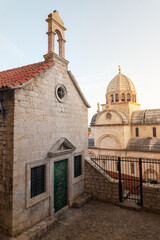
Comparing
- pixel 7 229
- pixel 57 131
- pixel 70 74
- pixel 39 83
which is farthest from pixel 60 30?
pixel 7 229

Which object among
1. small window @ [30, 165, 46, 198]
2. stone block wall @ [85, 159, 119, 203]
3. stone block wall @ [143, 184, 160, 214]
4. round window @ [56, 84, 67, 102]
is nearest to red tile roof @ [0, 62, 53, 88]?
round window @ [56, 84, 67, 102]

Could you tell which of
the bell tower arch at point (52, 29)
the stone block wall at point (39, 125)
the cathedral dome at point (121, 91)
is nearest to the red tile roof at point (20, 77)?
the stone block wall at point (39, 125)

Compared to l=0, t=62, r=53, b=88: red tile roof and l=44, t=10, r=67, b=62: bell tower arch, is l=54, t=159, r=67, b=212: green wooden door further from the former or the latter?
l=44, t=10, r=67, b=62: bell tower arch

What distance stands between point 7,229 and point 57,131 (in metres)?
4.22

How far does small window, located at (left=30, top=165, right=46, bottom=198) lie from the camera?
6266 mm

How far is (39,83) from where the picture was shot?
265 inches

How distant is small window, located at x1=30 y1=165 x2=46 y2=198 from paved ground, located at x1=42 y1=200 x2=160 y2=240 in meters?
1.57

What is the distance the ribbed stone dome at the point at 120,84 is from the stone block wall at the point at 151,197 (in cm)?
2015

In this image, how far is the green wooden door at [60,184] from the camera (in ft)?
24.3

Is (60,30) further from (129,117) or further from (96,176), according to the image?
(129,117)

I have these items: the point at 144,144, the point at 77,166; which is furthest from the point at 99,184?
the point at 144,144

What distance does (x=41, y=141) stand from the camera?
664cm

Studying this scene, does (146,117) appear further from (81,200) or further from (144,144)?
(81,200)

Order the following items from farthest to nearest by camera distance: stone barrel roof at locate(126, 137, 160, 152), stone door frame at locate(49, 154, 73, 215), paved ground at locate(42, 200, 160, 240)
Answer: stone barrel roof at locate(126, 137, 160, 152) → stone door frame at locate(49, 154, 73, 215) → paved ground at locate(42, 200, 160, 240)
